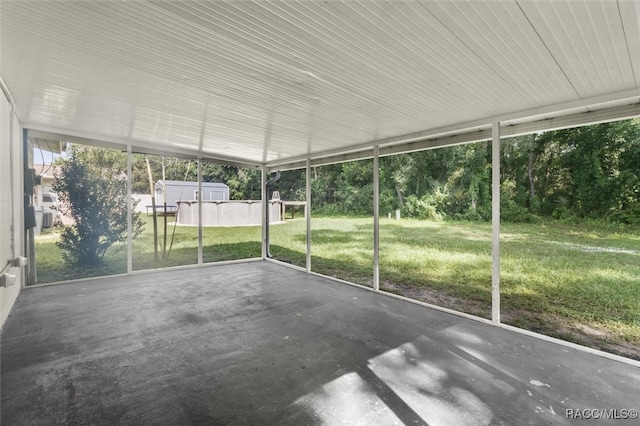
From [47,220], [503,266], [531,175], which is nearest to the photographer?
[47,220]

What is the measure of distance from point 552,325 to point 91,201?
8.37 metres

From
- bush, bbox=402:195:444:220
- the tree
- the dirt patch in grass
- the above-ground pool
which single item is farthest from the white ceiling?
bush, bbox=402:195:444:220

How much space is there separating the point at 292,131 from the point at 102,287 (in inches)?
165

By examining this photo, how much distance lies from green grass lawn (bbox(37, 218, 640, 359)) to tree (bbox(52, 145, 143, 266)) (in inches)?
10.0

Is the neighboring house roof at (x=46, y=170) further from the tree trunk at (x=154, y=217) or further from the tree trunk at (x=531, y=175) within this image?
the tree trunk at (x=531, y=175)

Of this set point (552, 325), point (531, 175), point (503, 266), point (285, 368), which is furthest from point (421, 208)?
point (285, 368)

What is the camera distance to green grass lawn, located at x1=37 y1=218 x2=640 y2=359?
4293mm

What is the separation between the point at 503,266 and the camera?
638 cm

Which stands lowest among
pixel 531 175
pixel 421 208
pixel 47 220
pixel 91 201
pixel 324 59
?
pixel 47 220

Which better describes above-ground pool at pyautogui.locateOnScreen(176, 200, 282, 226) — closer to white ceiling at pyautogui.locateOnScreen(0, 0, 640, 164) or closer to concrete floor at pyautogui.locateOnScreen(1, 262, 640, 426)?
concrete floor at pyautogui.locateOnScreen(1, 262, 640, 426)

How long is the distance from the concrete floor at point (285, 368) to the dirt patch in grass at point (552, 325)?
104 cm

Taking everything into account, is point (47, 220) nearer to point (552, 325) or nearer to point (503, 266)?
point (552, 325)

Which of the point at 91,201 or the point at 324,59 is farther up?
the point at 324,59

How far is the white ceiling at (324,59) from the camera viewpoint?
164 centimetres
